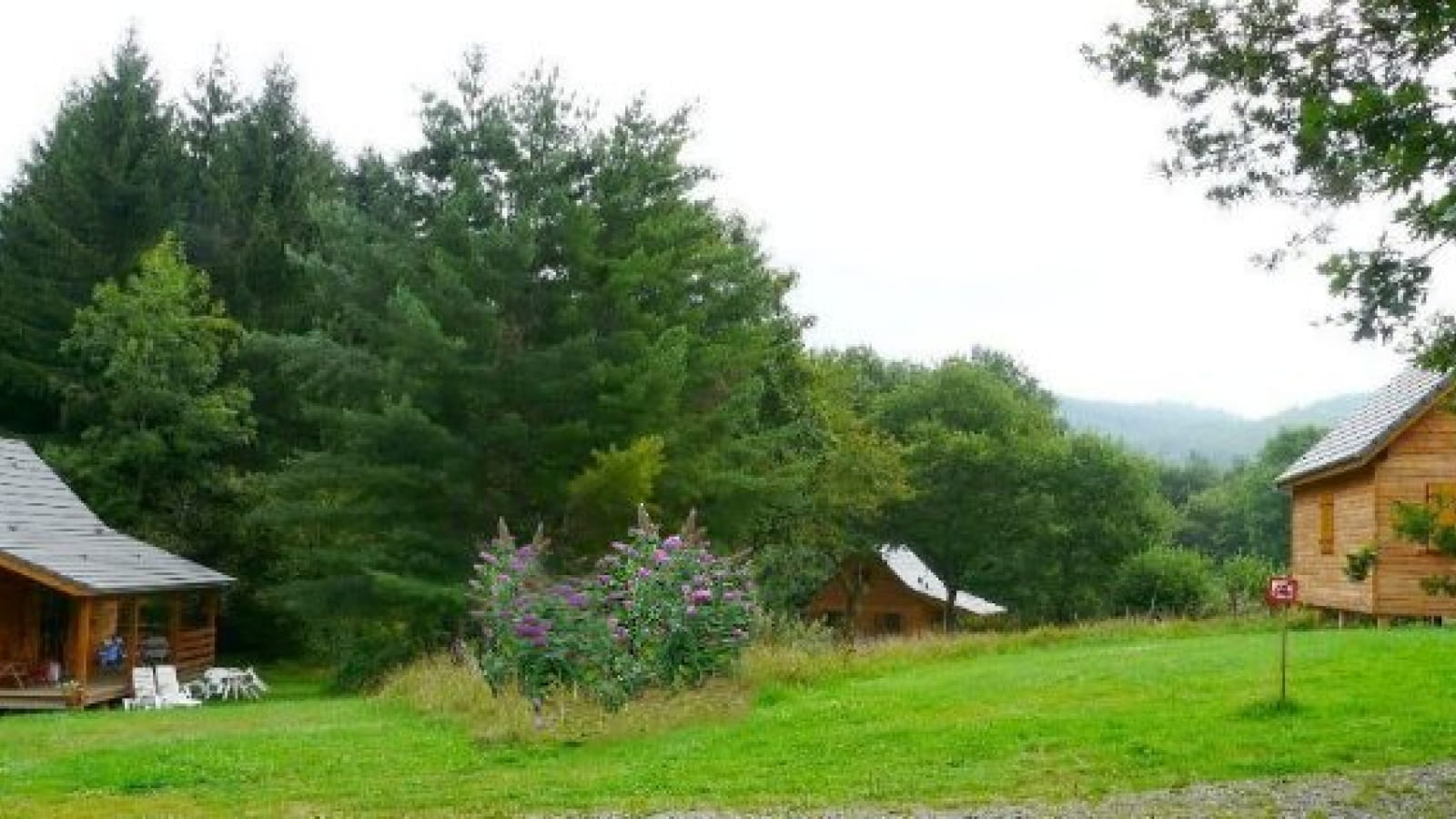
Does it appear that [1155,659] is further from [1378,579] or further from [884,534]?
[884,534]

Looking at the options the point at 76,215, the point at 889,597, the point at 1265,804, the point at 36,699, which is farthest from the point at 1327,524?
the point at 76,215

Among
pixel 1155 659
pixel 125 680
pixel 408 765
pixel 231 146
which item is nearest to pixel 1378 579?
pixel 1155 659

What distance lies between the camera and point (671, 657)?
14414mm

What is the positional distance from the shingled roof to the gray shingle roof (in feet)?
71.9

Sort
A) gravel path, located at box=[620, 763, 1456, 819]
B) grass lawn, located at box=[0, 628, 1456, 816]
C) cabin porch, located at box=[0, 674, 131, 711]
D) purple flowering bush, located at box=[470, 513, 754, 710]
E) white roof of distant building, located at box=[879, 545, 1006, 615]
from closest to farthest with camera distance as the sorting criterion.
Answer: gravel path, located at box=[620, 763, 1456, 819] < grass lawn, located at box=[0, 628, 1456, 816] < purple flowering bush, located at box=[470, 513, 754, 710] < cabin porch, located at box=[0, 674, 131, 711] < white roof of distant building, located at box=[879, 545, 1006, 615]

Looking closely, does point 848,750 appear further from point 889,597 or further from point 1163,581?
point 889,597

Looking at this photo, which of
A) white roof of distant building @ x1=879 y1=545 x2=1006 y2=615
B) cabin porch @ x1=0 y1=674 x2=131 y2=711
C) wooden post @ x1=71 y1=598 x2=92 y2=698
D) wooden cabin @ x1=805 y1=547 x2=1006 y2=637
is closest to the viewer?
cabin porch @ x1=0 y1=674 x2=131 y2=711

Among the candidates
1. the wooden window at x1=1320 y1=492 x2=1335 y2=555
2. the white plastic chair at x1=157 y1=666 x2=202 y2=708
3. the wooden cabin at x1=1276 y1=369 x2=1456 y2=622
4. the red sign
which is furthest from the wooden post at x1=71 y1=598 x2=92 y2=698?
the wooden window at x1=1320 y1=492 x2=1335 y2=555

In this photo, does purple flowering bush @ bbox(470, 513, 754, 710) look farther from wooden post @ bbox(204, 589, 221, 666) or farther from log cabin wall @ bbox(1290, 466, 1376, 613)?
wooden post @ bbox(204, 589, 221, 666)

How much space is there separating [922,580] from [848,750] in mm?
43380

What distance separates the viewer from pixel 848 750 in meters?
11.4

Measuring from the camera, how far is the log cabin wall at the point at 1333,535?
2500cm

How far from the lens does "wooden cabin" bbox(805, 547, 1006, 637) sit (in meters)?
53.9

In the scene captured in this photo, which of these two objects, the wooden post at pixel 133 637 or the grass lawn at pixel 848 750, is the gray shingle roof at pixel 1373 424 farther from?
the wooden post at pixel 133 637
